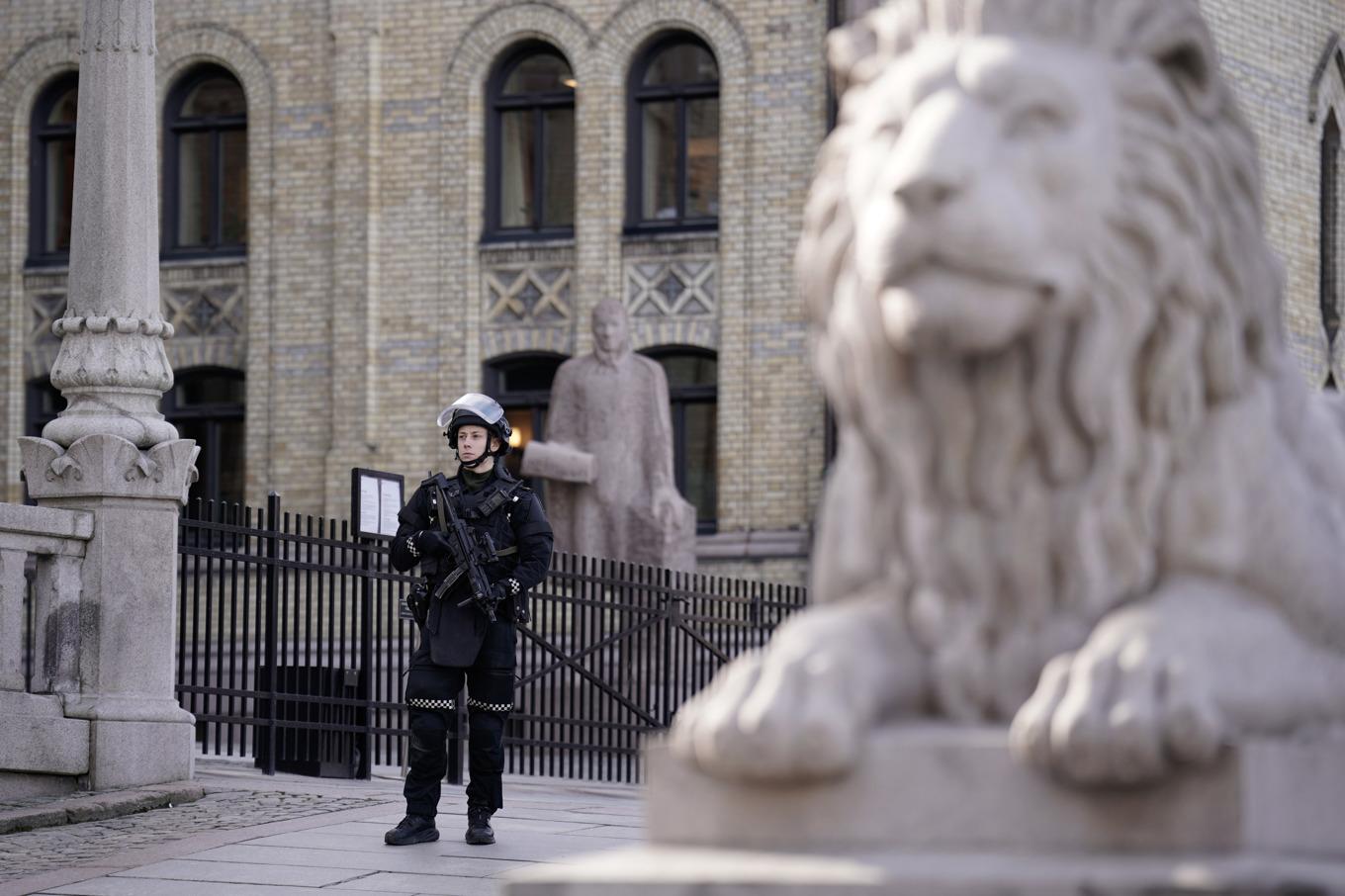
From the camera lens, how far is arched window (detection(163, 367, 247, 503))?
28.5 metres

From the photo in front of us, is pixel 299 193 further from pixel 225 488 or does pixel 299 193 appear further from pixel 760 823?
pixel 760 823

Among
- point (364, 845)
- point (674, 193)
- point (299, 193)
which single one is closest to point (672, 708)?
point (364, 845)

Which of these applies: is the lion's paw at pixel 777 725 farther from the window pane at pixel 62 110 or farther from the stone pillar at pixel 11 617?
the window pane at pixel 62 110

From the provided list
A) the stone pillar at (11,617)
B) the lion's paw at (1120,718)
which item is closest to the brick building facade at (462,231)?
the stone pillar at (11,617)

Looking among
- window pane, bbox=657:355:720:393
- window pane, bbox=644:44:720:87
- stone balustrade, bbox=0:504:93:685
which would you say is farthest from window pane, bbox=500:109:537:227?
stone balustrade, bbox=0:504:93:685

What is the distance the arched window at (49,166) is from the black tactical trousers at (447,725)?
1980 cm

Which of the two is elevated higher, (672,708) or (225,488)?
(225,488)

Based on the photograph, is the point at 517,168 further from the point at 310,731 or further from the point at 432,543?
the point at 432,543

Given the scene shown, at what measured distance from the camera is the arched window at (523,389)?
2745 centimetres

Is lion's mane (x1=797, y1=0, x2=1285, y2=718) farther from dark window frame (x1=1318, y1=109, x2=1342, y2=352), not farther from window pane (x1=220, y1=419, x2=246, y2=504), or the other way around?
dark window frame (x1=1318, y1=109, x2=1342, y2=352)

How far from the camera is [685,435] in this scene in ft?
88.2

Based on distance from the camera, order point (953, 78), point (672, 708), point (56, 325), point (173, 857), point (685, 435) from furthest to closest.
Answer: point (685, 435), point (672, 708), point (56, 325), point (173, 857), point (953, 78)

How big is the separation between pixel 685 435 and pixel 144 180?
514 inches

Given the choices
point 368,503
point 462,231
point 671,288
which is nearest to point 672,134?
point 671,288
